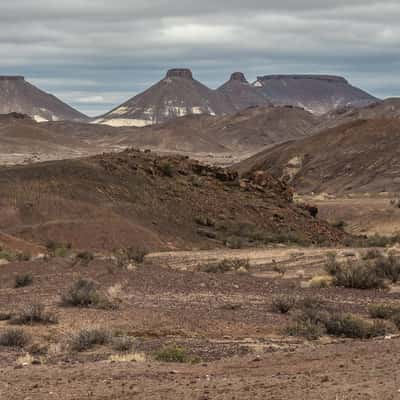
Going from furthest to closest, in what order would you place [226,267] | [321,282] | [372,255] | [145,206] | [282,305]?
1. [145,206]
2. [372,255]
3. [226,267]
4. [321,282]
5. [282,305]

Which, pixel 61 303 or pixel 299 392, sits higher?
pixel 299 392

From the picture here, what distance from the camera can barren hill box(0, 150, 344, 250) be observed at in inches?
1657

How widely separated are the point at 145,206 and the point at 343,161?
5134 cm

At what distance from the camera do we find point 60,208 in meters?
44.5

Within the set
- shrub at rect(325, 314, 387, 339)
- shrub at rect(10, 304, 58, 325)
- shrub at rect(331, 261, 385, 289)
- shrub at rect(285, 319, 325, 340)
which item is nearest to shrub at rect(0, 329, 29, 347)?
shrub at rect(10, 304, 58, 325)

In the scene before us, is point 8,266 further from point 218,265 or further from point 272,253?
point 272,253

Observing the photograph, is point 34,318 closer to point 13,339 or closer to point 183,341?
point 13,339

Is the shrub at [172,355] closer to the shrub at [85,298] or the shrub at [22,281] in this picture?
the shrub at [85,298]

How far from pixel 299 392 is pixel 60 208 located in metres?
35.5

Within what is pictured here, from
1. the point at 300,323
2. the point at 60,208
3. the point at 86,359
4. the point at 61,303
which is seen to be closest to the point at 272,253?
the point at 60,208

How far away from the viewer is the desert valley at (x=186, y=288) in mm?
11266

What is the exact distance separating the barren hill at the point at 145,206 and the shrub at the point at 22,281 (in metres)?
15.7

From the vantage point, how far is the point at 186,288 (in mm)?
23188

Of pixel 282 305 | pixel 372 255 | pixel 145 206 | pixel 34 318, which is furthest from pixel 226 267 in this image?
pixel 145 206
